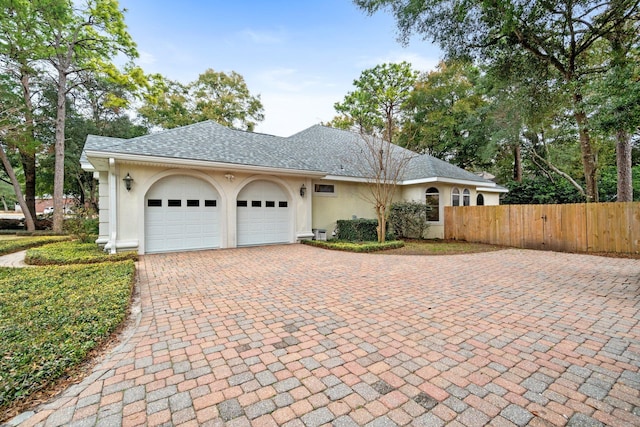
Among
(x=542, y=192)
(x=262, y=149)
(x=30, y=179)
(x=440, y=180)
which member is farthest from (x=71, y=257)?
(x=542, y=192)

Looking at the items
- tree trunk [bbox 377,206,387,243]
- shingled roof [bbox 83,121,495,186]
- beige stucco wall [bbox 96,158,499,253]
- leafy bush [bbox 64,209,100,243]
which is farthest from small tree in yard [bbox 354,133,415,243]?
leafy bush [bbox 64,209,100,243]

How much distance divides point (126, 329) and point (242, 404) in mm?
2250

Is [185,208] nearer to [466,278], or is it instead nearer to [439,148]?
[466,278]

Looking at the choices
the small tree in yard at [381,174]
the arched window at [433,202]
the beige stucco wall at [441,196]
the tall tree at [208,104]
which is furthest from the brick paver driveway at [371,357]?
the tall tree at [208,104]

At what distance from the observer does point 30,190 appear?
18.1m

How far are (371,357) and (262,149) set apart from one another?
987 cm

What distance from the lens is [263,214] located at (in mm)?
10695

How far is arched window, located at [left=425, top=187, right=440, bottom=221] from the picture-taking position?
529 inches

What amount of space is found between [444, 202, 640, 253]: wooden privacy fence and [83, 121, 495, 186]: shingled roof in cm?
264

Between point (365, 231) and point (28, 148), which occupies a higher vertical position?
point (28, 148)

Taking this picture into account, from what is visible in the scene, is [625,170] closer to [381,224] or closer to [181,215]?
[381,224]

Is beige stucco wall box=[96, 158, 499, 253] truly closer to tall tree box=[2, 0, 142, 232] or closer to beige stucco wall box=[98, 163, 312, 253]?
beige stucco wall box=[98, 163, 312, 253]

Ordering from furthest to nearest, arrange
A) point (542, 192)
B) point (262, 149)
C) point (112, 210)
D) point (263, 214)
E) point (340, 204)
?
point (542, 192)
point (340, 204)
point (262, 149)
point (263, 214)
point (112, 210)

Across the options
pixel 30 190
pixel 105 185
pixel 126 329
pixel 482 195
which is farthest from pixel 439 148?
pixel 30 190
